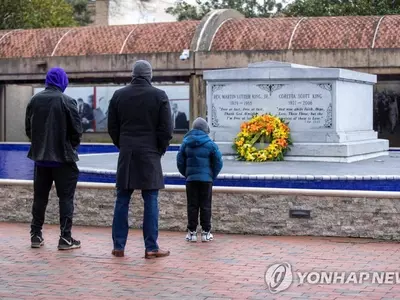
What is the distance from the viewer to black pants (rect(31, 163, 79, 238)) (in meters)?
9.53

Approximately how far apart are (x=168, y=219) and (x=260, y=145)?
4315 millimetres

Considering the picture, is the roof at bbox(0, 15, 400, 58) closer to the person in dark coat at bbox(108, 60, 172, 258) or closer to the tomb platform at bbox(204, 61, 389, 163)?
the tomb platform at bbox(204, 61, 389, 163)

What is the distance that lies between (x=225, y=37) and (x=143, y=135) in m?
21.5

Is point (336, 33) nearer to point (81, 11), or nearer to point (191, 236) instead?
point (191, 236)

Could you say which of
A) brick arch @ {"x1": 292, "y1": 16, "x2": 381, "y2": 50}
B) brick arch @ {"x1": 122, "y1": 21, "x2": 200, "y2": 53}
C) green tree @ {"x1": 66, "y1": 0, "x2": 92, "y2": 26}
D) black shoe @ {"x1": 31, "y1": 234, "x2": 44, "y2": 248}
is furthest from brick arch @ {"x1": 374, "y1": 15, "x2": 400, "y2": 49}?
green tree @ {"x1": 66, "y1": 0, "x2": 92, "y2": 26}

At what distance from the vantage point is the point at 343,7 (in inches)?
1582

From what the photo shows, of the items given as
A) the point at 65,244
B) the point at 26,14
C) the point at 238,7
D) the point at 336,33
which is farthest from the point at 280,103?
the point at 238,7

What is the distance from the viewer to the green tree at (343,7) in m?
39.3

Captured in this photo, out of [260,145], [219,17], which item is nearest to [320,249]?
[260,145]

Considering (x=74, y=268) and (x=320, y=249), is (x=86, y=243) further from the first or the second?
(x=320, y=249)

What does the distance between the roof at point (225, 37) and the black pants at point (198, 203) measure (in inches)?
730

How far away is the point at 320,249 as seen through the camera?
31.7 feet

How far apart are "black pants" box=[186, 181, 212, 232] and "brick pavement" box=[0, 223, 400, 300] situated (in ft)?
0.85

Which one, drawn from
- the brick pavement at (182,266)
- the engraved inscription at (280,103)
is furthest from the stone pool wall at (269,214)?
the engraved inscription at (280,103)
